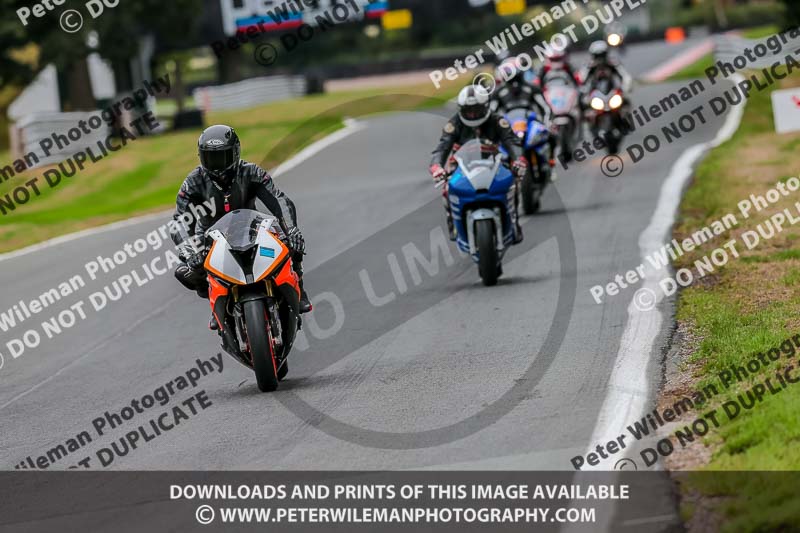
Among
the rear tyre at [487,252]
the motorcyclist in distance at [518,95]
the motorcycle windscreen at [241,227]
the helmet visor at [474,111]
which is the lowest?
the motorcyclist in distance at [518,95]

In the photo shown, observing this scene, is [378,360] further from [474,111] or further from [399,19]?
[399,19]

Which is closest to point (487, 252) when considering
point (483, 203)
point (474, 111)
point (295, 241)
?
point (483, 203)

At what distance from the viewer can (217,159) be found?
8906mm

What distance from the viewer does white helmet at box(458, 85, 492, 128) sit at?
1253cm

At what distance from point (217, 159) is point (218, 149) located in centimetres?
9

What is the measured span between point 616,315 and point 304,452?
379 centimetres

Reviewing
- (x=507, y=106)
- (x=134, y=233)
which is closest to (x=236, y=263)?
(x=507, y=106)

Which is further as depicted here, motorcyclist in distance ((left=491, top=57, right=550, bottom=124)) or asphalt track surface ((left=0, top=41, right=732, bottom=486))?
motorcyclist in distance ((left=491, top=57, right=550, bottom=124))

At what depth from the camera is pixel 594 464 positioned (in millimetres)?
6531

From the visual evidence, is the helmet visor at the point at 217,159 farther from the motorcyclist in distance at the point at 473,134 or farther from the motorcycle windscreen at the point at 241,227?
the motorcyclist in distance at the point at 473,134

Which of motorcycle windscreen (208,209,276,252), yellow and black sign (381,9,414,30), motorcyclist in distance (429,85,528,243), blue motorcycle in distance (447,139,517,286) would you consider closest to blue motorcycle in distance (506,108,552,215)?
Result: motorcyclist in distance (429,85,528,243)

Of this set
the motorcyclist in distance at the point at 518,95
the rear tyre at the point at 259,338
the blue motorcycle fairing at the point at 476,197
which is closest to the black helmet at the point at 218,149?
the rear tyre at the point at 259,338

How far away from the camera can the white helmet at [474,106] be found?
41.1 feet

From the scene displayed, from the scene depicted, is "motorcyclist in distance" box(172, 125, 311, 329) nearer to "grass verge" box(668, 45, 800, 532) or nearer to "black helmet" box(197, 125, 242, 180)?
"black helmet" box(197, 125, 242, 180)
